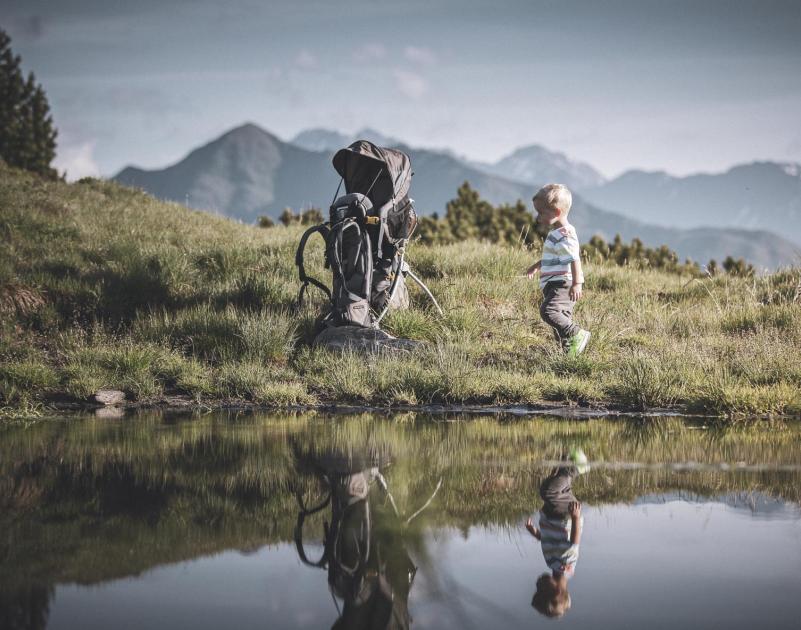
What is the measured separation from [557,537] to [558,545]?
0.13 meters

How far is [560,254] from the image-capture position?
9.90 meters

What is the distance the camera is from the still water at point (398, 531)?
313cm

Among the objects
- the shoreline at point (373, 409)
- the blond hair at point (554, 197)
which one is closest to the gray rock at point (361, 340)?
the shoreline at point (373, 409)

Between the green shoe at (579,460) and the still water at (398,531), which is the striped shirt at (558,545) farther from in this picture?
the green shoe at (579,460)

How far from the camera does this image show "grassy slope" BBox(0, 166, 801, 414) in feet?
28.6

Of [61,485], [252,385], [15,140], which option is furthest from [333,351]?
[15,140]

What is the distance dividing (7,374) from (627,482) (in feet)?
21.9

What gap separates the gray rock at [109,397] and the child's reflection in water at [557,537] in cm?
517

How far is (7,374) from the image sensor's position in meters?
8.95

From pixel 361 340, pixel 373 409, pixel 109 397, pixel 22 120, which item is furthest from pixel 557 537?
Result: pixel 22 120

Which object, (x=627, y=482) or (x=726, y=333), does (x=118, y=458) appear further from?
(x=726, y=333)

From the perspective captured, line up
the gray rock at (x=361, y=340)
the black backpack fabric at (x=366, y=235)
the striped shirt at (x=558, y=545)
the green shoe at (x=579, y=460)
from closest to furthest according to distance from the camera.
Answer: the striped shirt at (x=558, y=545), the green shoe at (x=579, y=460), the gray rock at (x=361, y=340), the black backpack fabric at (x=366, y=235)

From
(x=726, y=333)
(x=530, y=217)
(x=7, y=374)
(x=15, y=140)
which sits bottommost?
(x=7, y=374)

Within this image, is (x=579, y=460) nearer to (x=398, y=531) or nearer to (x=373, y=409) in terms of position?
(x=398, y=531)
